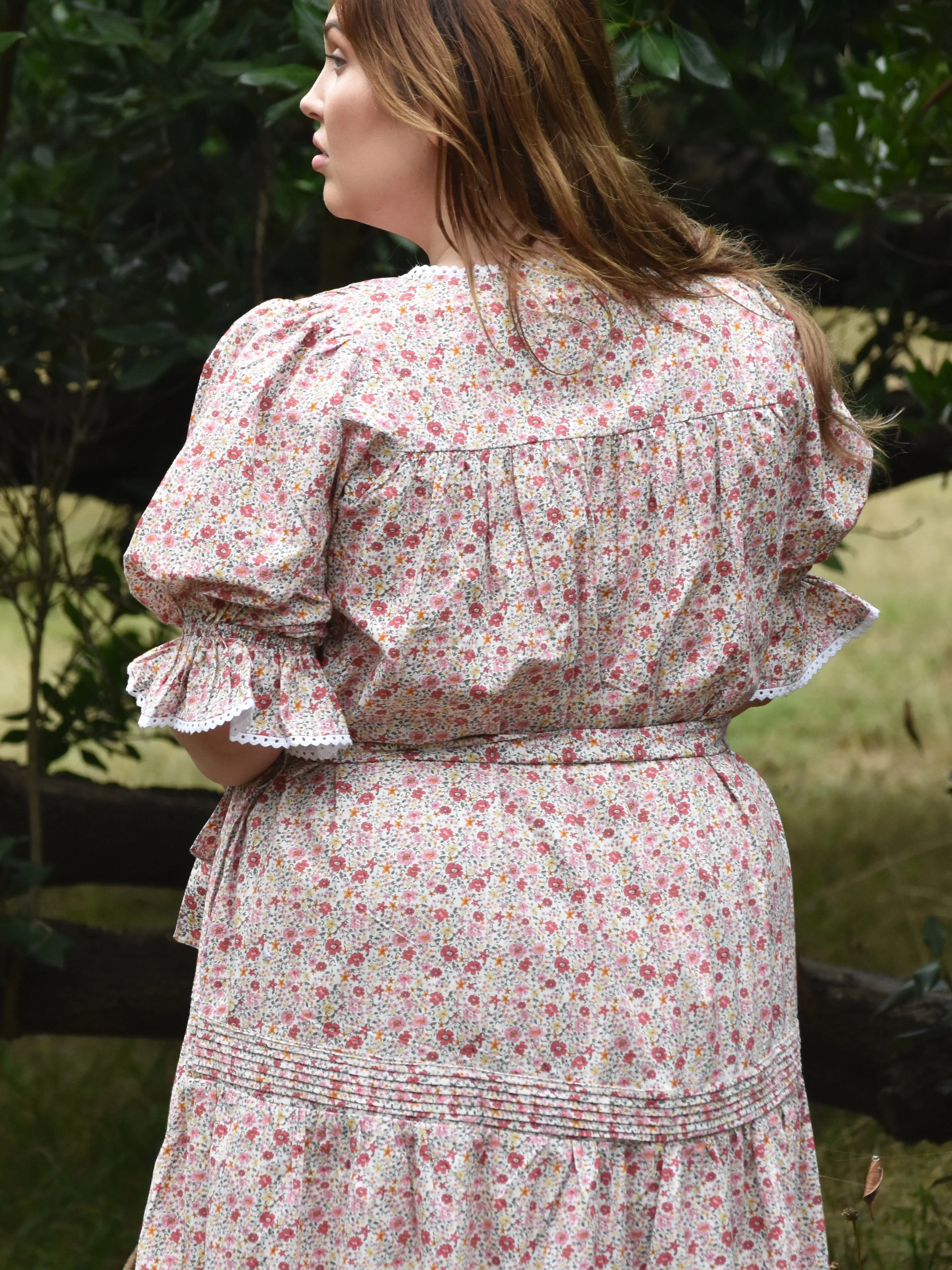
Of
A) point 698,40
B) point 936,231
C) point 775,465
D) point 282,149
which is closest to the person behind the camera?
point 775,465

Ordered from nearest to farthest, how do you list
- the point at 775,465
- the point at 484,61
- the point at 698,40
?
1. the point at 484,61
2. the point at 775,465
3. the point at 698,40

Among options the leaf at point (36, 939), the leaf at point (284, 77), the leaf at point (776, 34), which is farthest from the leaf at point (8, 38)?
the leaf at point (36, 939)

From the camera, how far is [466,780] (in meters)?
1.41

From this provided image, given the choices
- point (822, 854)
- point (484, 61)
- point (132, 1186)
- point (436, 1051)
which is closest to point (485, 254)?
point (484, 61)

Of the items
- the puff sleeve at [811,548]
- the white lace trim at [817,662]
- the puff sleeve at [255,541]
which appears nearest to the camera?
the puff sleeve at [255,541]

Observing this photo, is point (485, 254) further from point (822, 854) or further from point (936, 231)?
point (822, 854)

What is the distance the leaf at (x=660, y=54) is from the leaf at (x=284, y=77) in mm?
472

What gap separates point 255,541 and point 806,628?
0.66 metres

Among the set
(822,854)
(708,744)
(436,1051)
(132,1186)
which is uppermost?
(708,744)

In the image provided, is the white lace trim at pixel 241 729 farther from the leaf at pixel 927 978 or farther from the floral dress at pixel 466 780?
the leaf at pixel 927 978

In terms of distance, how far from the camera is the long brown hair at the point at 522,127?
4.46ft

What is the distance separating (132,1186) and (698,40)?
2.23 meters

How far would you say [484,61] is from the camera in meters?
1.36

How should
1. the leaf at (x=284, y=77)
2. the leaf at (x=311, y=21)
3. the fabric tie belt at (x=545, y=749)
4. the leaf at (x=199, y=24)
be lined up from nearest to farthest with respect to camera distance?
the fabric tie belt at (x=545, y=749)
the leaf at (x=311, y=21)
the leaf at (x=284, y=77)
the leaf at (x=199, y=24)
